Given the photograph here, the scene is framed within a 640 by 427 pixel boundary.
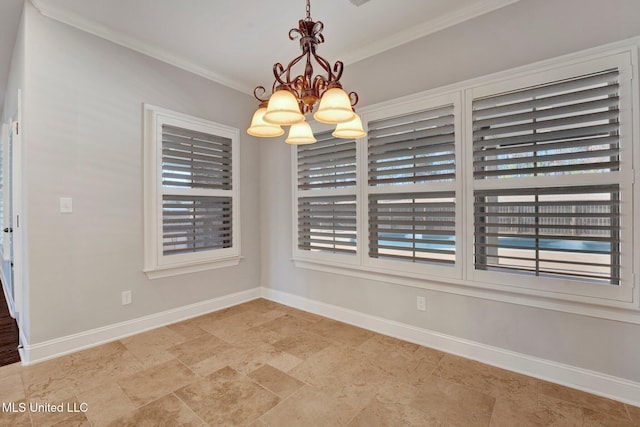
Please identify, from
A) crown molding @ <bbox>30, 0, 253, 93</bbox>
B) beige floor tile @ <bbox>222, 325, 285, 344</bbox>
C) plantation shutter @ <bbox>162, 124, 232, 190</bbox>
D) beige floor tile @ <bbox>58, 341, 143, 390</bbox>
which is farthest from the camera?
plantation shutter @ <bbox>162, 124, 232, 190</bbox>

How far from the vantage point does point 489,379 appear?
2.12 meters

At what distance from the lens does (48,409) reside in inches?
71.7

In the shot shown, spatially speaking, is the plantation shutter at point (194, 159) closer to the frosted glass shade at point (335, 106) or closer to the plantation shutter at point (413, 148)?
the plantation shutter at point (413, 148)

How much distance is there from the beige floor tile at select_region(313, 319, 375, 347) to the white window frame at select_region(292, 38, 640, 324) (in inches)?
21.5

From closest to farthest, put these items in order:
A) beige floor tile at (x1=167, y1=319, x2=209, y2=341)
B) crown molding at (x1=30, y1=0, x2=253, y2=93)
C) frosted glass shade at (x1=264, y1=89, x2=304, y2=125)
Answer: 1. frosted glass shade at (x1=264, y1=89, x2=304, y2=125)
2. crown molding at (x1=30, y1=0, x2=253, y2=93)
3. beige floor tile at (x1=167, y1=319, x2=209, y2=341)

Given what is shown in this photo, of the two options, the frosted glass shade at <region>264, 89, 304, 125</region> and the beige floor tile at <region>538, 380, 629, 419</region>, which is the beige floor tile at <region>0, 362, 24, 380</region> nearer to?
the frosted glass shade at <region>264, 89, 304, 125</region>

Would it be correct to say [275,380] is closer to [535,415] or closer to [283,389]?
[283,389]

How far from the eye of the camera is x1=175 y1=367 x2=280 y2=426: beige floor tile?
1.76 metres

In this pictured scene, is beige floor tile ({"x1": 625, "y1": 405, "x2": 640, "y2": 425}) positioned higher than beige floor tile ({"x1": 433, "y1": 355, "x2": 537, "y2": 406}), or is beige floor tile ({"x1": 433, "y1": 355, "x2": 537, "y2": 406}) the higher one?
beige floor tile ({"x1": 433, "y1": 355, "x2": 537, "y2": 406})

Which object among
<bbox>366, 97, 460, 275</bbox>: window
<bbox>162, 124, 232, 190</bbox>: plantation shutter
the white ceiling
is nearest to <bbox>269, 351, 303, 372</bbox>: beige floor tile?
<bbox>366, 97, 460, 275</bbox>: window

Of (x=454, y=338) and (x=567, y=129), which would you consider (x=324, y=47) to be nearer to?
(x=567, y=129)

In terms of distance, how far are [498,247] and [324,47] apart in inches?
97.3

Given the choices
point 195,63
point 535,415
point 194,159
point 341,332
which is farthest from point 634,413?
point 195,63

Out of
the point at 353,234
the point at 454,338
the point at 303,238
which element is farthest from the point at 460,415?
the point at 303,238
